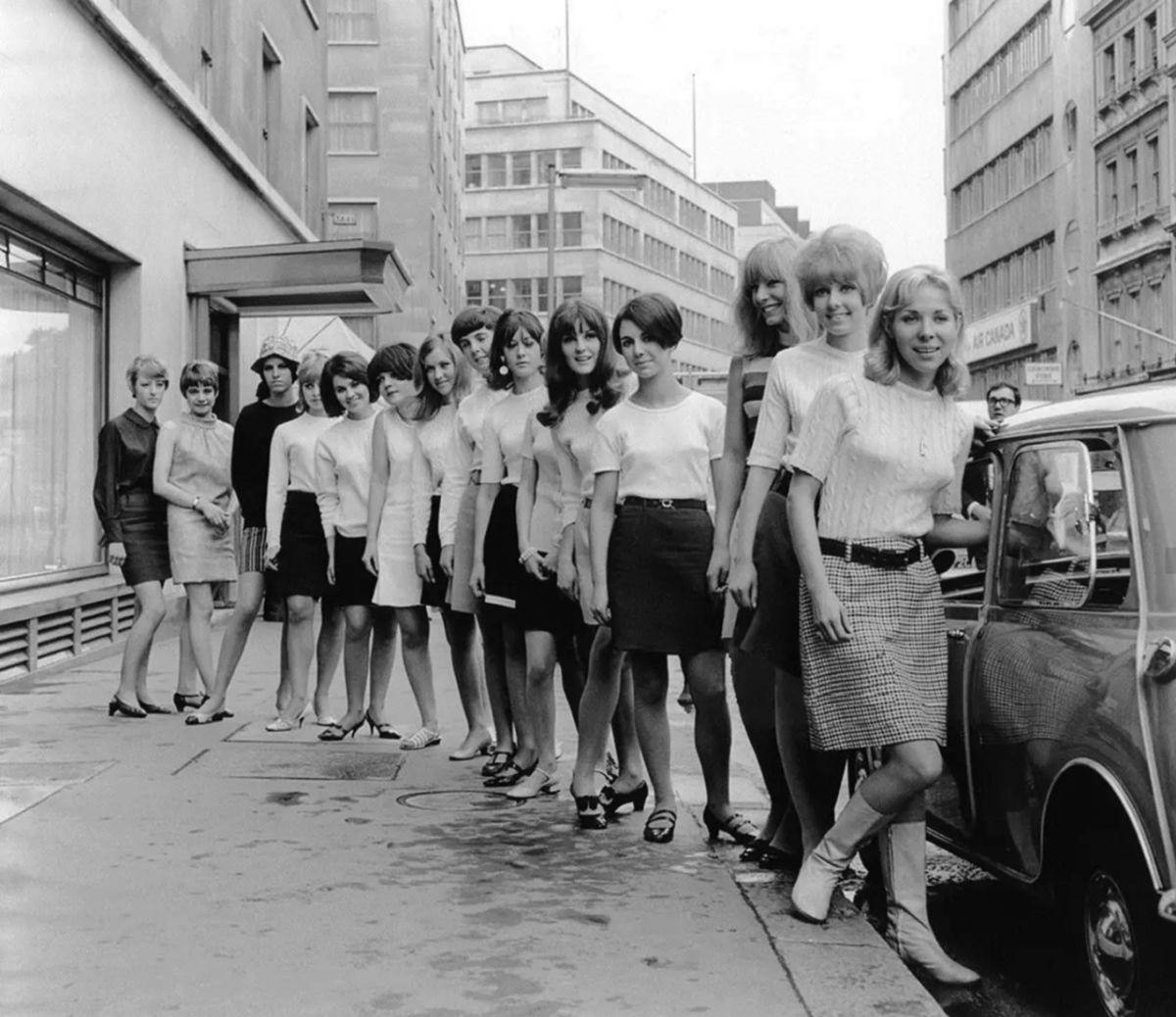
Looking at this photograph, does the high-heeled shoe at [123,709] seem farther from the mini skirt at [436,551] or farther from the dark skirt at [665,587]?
the dark skirt at [665,587]

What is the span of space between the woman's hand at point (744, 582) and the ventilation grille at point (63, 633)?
24.0 ft

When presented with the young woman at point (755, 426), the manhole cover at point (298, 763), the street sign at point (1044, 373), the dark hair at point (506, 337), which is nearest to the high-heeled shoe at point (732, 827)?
the young woman at point (755, 426)

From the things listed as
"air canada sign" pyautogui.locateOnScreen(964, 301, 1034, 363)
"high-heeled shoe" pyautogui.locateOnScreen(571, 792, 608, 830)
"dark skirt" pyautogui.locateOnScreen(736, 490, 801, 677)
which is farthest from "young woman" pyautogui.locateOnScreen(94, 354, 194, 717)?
"air canada sign" pyautogui.locateOnScreen(964, 301, 1034, 363)

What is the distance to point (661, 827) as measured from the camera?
6387 millimetres

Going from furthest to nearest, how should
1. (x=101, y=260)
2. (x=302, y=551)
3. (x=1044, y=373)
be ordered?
1. (x=1044, y=373)
2. (x=101, y=260)
3. (x=302, y=551)

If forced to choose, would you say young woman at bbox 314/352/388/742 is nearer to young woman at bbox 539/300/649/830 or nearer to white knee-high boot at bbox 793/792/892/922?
young woman at bbox 539/300/649/830

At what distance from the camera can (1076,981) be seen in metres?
5.36

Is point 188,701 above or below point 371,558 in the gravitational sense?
below

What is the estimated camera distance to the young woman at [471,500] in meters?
7.82

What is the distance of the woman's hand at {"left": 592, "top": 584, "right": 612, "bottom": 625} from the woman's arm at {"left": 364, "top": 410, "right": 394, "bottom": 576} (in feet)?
7.85

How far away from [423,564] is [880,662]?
12.1 feet

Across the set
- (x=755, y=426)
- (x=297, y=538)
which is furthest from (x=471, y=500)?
(x=755, y=426)

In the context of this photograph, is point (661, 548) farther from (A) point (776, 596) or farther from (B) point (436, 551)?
(B) point (436, 551)

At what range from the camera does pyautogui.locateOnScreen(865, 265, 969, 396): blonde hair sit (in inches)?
203
